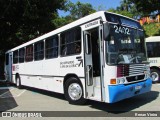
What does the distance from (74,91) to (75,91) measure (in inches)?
2.9

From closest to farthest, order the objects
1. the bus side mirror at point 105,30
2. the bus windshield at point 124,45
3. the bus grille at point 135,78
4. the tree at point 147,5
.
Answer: the bus side mirror at point 105,30 → the bus windshield at point 124,45 → the bus grille at point 135,78 → the tree at point 147,5

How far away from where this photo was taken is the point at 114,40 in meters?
8.15

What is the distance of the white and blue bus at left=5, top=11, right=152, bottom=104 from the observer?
795 centimetres

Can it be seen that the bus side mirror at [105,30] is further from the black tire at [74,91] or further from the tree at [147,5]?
the tree at [147,5]

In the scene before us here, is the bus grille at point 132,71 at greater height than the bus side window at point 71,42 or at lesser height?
lesser

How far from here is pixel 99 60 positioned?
27.9 ft

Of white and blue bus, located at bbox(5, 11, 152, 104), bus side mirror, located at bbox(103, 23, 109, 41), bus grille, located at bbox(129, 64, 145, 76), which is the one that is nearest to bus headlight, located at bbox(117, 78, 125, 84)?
white and blue bus, located at bbox(5, 11, 152, 104)

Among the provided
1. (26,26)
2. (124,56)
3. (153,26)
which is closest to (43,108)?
(124,56)

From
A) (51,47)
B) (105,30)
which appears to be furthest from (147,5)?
(105,30)

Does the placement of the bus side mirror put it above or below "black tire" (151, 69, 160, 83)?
above

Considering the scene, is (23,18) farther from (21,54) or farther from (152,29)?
(152,29)

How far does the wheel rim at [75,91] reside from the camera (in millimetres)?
9391

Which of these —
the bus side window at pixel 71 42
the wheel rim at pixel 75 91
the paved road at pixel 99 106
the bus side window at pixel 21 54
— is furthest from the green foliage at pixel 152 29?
the wheel rim at pixel 75 91

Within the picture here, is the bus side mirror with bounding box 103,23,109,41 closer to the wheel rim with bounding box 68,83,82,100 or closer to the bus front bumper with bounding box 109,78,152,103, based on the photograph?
the bus front bumper with bounding box 109,78,152,103
